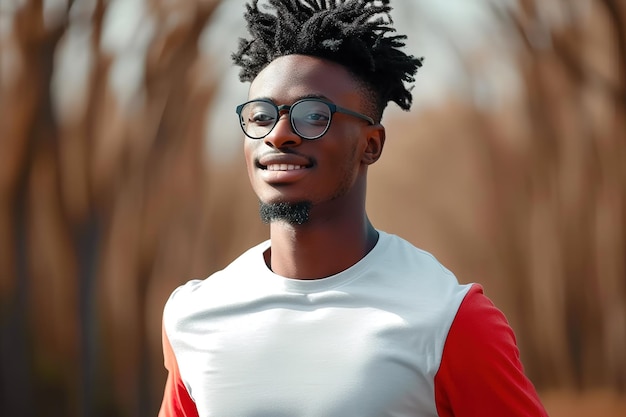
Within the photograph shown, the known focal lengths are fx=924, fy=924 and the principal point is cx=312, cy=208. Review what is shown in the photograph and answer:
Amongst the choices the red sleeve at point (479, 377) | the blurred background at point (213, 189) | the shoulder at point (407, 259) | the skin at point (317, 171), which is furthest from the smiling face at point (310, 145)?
the blurred background at point (213, 189)

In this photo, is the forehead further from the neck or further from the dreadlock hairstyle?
the neck

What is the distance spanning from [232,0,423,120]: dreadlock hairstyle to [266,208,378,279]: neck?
0.24 m

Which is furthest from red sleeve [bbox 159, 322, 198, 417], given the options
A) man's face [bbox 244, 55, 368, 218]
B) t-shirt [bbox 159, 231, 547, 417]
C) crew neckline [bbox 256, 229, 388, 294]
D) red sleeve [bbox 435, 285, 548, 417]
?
red sleeve [bbox 435, 285, 548, 417]

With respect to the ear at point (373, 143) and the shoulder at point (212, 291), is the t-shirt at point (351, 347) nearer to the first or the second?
the shoulder at point (212, 291)

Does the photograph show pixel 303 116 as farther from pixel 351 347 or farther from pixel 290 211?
pixel 351 347

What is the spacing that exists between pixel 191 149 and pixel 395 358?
2620 mm

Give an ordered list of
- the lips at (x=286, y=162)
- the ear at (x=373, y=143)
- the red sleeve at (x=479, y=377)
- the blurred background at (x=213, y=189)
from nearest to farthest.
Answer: the red sleeve at (x=479, y=377), the lips at (x=286, y=162), the ear at (x=373, y=143), the blurred background at (x=213, y=189)

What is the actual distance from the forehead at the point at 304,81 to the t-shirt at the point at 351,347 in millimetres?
304

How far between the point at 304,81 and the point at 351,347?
50cm

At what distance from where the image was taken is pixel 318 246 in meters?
1.74

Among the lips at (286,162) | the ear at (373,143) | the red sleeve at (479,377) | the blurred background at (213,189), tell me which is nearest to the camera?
the red sleeve at (479,377)

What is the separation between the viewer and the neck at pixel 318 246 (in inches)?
68.2

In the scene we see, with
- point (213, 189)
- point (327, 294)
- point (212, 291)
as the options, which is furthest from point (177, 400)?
point (213, 189)

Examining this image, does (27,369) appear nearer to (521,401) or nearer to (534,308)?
(534,308)
